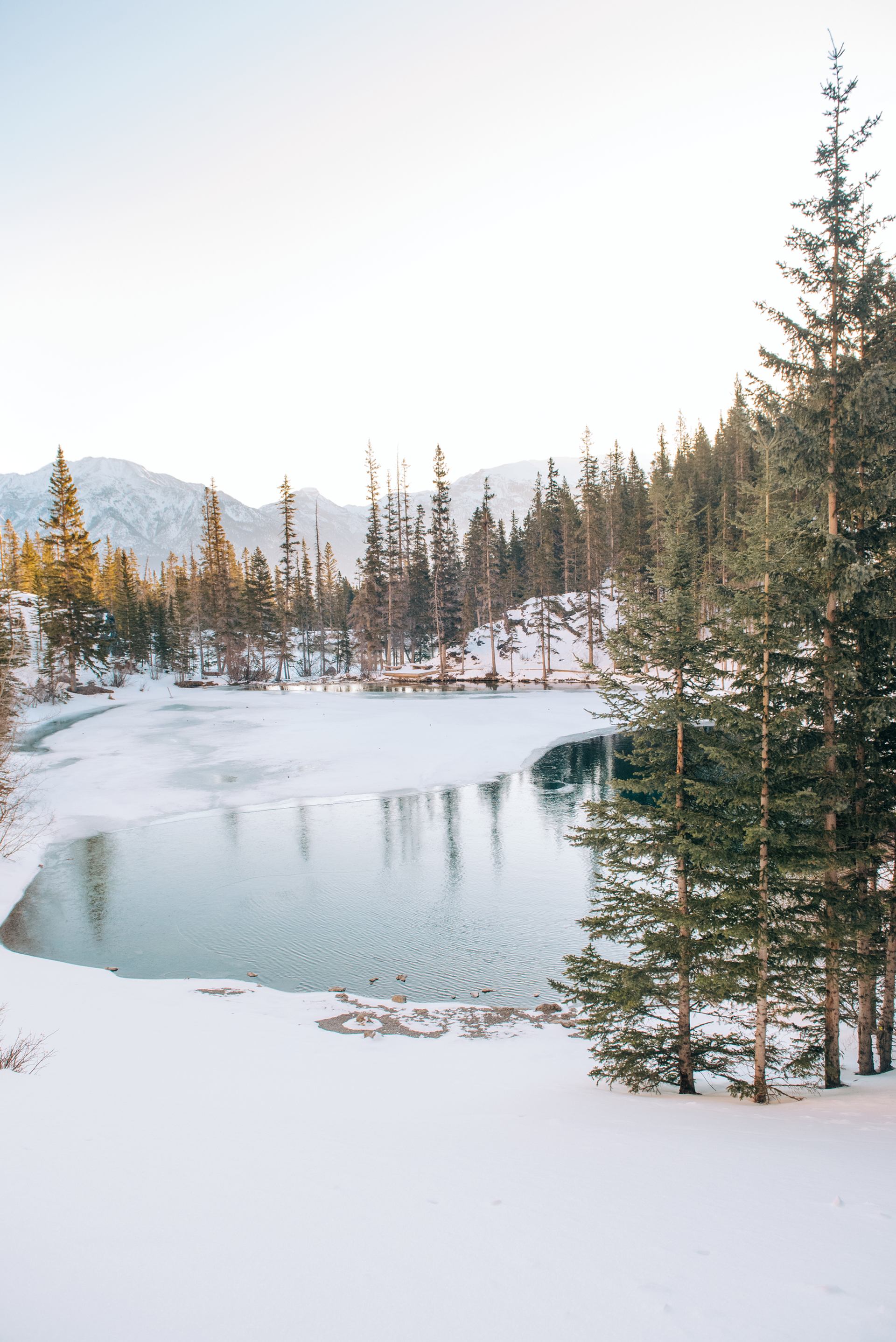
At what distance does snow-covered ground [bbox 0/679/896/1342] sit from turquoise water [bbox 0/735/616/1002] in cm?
268

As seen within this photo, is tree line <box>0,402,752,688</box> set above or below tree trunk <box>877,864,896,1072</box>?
above

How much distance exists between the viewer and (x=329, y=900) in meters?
17.5

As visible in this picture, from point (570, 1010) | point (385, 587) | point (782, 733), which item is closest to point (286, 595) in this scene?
point (385, 587)

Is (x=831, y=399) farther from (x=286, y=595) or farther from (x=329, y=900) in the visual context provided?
(x=286, y=595)

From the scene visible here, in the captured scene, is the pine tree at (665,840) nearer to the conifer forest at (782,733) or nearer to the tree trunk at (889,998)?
the conifer forest at (782,733)

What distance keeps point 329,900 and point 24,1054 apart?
9.81 m

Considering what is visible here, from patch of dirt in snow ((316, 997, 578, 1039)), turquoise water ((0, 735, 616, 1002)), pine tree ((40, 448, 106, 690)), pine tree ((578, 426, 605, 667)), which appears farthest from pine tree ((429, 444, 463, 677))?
patch of dirt in snow ((316, 997, 578, 1039))

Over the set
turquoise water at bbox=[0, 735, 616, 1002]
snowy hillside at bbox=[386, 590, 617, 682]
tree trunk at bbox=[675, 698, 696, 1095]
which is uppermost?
snowy hillside at bbox=[386, 590, 617, 682]

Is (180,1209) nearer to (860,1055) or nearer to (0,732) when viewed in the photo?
(860,1055)

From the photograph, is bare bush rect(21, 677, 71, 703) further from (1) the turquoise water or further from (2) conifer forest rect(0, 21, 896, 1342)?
(1) the turquoise water

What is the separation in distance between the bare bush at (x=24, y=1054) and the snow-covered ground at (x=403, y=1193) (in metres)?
0.19

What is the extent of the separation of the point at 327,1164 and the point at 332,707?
3933 centimetres

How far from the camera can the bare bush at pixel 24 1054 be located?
23.9ft

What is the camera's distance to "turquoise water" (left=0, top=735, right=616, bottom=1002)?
14273mm
